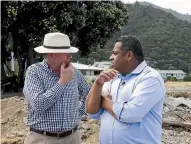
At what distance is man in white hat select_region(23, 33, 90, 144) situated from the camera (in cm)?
394

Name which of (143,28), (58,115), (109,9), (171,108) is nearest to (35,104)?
(58,115)

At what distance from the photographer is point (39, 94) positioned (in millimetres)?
3850

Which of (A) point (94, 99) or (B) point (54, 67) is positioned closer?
(A) point (94, 99)

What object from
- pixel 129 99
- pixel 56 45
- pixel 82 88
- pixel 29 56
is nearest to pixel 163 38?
pixel 29 56

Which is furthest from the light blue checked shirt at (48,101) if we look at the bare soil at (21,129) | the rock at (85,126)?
the rock at (85,126)

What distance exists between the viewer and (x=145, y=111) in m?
3.18

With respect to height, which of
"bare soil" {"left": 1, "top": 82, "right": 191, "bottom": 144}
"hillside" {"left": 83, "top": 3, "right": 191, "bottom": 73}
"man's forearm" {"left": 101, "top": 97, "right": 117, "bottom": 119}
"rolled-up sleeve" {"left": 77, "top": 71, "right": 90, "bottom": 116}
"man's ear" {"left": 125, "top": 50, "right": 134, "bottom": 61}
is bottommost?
"hillside" {"left": 83, "top": 3, "right": 191, "bottom": 73}

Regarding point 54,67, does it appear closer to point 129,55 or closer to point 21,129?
point 129,55

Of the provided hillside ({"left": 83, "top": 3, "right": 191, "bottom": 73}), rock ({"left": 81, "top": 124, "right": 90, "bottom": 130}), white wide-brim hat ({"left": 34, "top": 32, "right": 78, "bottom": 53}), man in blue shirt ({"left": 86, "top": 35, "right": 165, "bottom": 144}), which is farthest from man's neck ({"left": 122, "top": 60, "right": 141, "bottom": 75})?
hillside ({"left": 83, "top": 3, "right": 191, "bottom": 73})

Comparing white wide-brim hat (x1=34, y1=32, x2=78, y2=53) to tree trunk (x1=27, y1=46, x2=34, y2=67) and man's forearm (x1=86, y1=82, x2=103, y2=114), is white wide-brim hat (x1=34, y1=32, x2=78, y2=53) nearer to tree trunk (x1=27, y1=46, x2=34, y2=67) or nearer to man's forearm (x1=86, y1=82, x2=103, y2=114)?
man's forearm (x1=86, y1=82, x2=103, y2=114)

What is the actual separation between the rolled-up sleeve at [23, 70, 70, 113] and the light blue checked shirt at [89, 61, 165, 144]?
65 centimetres

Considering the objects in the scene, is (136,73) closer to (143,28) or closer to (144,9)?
(143,28)

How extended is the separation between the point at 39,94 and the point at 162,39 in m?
64.7

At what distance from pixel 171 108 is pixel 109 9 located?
1094 cm
